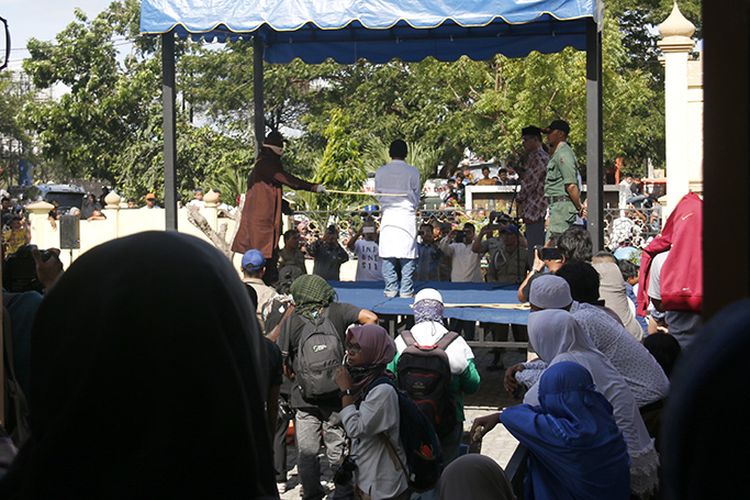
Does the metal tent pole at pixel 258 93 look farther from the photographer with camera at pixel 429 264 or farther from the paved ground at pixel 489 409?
the paved ground at pixel 489 409

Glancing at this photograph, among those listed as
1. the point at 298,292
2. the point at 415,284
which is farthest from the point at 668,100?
the point at 298,292

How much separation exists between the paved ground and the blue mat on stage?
3.08ft

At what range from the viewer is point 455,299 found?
1144 centimetres

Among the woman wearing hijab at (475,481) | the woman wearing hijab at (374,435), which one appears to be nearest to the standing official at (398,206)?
the woman wearing hijab at (374,435)

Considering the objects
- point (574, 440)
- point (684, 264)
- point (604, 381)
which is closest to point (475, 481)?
point (574, 440)

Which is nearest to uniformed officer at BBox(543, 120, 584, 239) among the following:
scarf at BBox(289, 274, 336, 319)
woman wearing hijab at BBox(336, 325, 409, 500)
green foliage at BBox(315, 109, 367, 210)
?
scarf at BBox(289, 274, 336, 319)

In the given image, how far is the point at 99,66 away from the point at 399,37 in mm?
25788

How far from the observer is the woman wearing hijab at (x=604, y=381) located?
463 centimetres

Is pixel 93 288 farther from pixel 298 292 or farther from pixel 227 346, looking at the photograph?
pixel 298 292

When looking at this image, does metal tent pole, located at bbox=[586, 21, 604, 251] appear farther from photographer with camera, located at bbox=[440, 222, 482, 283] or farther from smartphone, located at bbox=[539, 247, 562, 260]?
smartphone, located at bbox=[539, 247, 562, 260]

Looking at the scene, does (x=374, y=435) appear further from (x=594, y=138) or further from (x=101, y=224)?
(x=101, y=224)

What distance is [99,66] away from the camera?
38.0 meters

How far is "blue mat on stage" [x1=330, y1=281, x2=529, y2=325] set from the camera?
1015cm

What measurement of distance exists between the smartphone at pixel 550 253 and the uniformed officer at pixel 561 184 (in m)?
2.09
